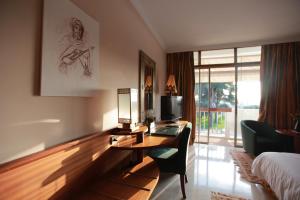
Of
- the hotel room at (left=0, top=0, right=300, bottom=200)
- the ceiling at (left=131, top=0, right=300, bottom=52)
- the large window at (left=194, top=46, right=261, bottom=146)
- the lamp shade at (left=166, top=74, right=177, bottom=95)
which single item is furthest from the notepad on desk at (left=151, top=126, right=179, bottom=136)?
the large window at (left=194, top=46, right=261, bottom=146)

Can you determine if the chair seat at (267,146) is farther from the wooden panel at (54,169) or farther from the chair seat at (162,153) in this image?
the wooden panel at (54,169)

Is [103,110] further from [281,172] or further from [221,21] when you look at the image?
[221,21]

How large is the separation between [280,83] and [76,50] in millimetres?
4555

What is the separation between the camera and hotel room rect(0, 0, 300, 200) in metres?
0.98

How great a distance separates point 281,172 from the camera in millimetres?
1777

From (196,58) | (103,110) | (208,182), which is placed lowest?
(208,182)

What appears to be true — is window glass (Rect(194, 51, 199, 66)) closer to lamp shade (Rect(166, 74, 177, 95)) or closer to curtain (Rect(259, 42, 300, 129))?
lamp shade (Rect(166, 74, 177, 95))

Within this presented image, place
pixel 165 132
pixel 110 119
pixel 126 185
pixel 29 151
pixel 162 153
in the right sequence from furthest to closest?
1. pixel 165 132
2. pixel 162 153
3. pixel 110 119
4. pixel 126 185
5. pixel 29 151

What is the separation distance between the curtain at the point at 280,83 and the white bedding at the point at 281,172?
2.23 metres

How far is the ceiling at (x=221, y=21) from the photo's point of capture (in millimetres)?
2646

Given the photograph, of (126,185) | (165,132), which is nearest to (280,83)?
(165,132)

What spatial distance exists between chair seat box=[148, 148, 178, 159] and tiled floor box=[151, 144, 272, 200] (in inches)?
19.1

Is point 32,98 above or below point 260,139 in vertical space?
above

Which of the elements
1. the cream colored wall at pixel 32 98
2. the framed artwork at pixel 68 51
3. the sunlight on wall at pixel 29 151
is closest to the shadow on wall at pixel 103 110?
the cream colored wall at pixel 32 98
